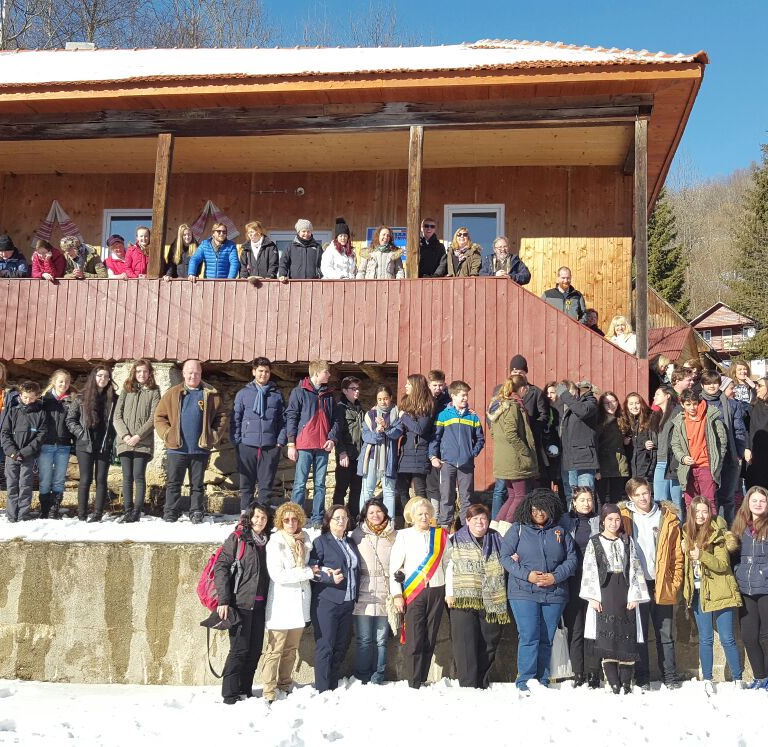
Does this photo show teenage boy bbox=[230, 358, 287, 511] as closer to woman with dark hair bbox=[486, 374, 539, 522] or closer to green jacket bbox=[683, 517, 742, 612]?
woman with dark hair bbox=[486, 374, 539, 522]

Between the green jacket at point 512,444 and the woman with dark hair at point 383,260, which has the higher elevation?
the woman with dark hair at point 383,260

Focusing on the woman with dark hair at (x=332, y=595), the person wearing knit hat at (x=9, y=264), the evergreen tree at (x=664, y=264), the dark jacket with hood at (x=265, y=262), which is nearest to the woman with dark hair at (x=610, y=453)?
the woman with dark hair at (x=332, y=595)

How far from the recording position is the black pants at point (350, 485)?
9414 millimetres

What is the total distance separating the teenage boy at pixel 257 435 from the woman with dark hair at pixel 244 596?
6.68 ft

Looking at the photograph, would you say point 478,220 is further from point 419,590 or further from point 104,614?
point 104,614

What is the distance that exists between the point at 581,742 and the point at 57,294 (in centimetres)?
866

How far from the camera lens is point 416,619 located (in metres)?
7.17

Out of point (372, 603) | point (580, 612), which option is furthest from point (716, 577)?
point (372, 603)

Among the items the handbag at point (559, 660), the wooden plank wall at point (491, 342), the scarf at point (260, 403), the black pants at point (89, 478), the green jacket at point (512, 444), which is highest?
the wooden plank wall at point (491, 342)

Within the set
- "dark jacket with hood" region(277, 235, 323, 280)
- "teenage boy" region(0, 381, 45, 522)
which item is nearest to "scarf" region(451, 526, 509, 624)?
"teenage boy" region(0, 381, 45, 522)

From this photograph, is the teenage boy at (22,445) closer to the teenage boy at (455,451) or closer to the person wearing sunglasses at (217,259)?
the person wearing sunglasses at (217,259)

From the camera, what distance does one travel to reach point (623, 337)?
35.7ft

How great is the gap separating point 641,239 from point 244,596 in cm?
662

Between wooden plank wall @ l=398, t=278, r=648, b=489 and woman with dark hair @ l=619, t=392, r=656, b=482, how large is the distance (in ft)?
4.21
